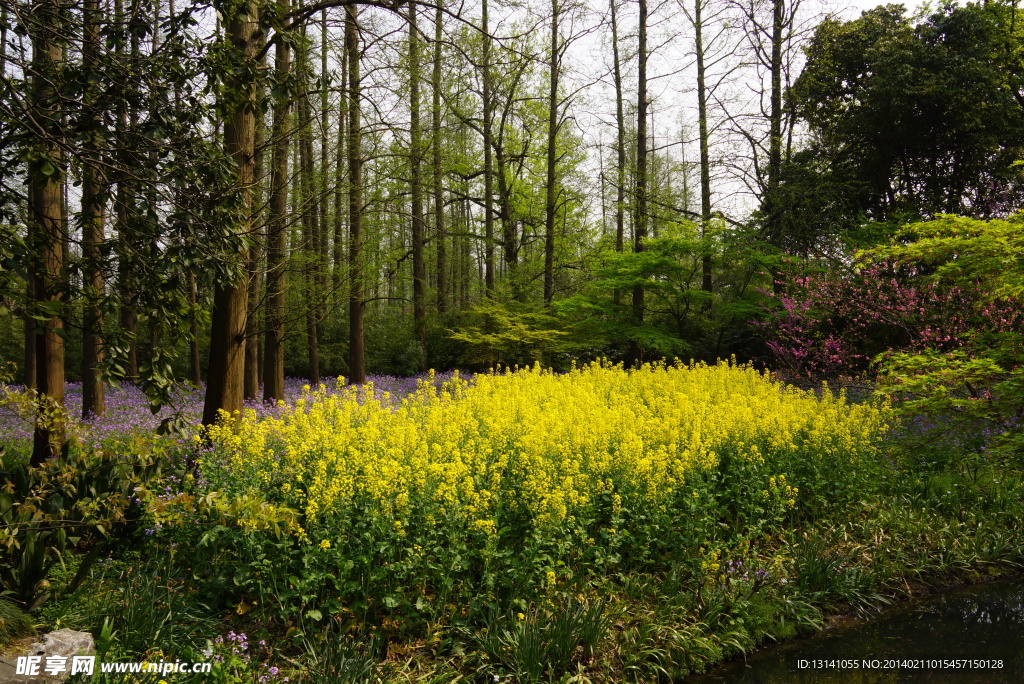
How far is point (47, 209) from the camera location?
579 centimetres

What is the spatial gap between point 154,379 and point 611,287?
11.0m

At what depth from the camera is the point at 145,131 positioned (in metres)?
3.14

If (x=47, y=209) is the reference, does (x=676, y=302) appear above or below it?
below

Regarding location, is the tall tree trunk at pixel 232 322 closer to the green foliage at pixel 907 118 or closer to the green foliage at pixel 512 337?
the green foliage at pixel 512 337

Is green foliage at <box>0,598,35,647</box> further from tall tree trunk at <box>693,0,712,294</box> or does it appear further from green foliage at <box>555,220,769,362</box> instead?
tall tree trunk at <box>693,0,712,294</box>

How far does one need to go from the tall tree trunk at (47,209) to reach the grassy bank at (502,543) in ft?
3.19

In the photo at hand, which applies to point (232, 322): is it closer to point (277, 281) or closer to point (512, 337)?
point (277, 281)

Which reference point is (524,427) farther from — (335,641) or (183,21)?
(183,21)

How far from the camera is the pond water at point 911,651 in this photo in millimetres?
4082

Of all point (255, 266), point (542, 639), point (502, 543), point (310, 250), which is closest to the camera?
point (542, 639)

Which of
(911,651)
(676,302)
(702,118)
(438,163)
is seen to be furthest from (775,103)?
(911,651)

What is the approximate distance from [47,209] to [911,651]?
8258mm

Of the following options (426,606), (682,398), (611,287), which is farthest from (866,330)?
(426,606)

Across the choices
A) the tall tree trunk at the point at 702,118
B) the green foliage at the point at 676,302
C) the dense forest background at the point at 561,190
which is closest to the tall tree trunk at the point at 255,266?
the dense forest background at the point at 561,190
